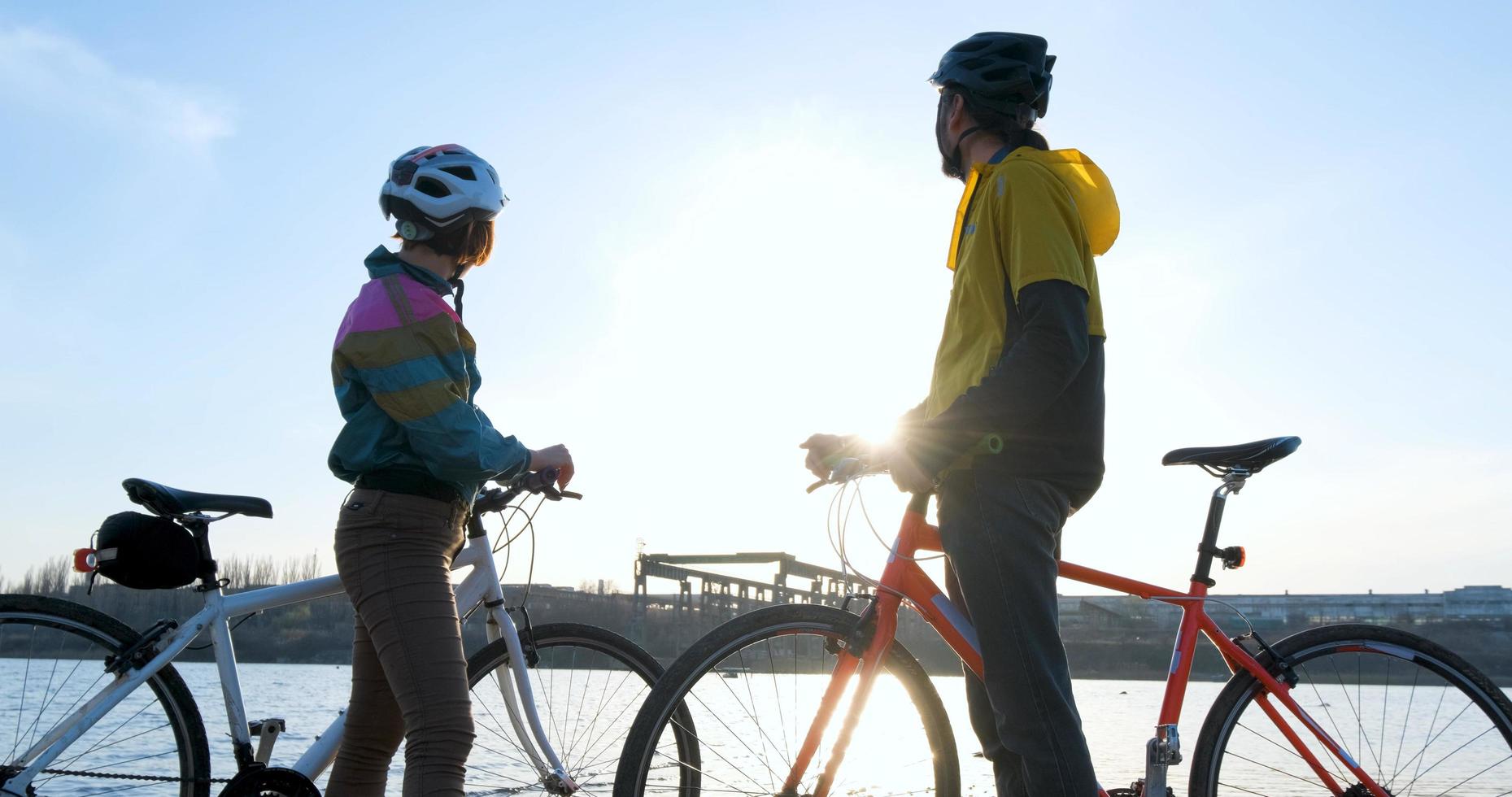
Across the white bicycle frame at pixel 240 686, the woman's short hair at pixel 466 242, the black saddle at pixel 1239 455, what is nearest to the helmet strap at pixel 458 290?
the woman's short hair at pixel 466 242

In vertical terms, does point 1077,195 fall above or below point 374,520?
above

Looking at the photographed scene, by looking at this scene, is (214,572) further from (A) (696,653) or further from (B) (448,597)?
(A) (696,653)

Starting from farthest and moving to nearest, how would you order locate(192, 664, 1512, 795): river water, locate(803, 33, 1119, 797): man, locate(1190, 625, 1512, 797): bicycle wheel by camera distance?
locate(192, 664, 1512, 795): river water, locate(1190, 625, 1512, 797): bicycle wheel, locate(803, 33, 1119, 797): man

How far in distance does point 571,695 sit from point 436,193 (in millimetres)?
1511

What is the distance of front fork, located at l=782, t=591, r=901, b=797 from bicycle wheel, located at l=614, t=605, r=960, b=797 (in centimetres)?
1

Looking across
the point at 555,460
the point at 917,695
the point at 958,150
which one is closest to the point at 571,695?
the point at 555,460

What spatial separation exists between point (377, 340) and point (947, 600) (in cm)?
131

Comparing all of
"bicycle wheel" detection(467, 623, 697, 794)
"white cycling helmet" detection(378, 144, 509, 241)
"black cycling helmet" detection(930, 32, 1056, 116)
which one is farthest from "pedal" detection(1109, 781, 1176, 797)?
"white cycling helmet" detection(378, 144, 509, 241)

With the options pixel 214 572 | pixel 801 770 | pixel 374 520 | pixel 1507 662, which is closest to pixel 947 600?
pixel 801 770

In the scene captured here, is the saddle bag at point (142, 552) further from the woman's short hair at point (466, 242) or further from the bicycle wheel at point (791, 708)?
the bicycle wheel at point (791, 708)

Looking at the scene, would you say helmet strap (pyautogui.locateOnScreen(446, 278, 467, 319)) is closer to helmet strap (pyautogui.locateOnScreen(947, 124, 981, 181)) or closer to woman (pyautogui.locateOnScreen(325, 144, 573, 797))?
woman (pyautogui.locateOnScreen(325, 144, 573, 797))

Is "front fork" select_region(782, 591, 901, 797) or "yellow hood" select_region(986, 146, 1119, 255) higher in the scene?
"yellow hood" select_region(986, 146, 1119, 255)

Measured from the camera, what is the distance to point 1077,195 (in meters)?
2.15

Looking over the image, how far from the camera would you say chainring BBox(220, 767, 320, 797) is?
2.41 m
